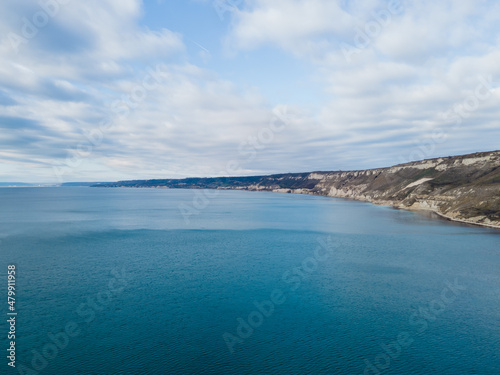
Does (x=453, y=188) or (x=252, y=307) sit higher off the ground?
(x=453, y=188)

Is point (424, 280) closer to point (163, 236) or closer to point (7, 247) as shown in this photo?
point (163, 236)

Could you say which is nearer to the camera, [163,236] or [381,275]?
[381,275]

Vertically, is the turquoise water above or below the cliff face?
below

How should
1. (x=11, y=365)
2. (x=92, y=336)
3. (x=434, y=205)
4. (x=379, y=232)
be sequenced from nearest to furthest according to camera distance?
(x=11, y=365), (x=92, y=336), (x=379, y=232), (x=434, y=205)

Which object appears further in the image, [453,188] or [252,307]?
[453,188]

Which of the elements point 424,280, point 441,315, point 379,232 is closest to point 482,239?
point 379,232

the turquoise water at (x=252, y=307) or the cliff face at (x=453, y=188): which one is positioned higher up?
the cliff face at (x=453, y=188)

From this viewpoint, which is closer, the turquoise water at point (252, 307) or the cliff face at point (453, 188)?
the turquoise water at point (252, 307)

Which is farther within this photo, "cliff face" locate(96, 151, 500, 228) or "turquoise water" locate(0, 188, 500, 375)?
"cliff face" locate(96, 151, 500, 228)
